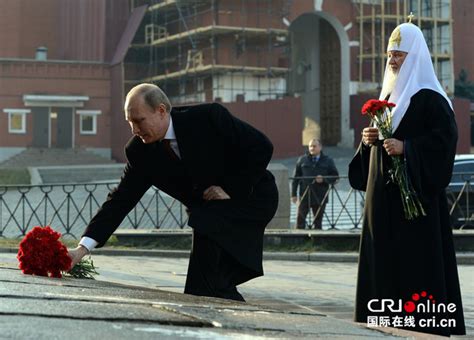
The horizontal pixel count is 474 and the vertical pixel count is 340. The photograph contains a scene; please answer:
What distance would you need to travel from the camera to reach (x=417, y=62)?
6.66m

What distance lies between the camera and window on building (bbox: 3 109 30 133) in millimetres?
54312

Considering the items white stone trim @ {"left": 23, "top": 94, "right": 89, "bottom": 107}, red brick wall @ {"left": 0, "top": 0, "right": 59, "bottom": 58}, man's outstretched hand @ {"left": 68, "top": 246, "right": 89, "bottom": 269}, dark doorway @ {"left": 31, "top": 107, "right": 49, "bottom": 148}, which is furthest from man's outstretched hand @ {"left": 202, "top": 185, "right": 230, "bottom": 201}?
red brick wall @ {"left": 0, "top": 0, "right": 59, "bottom": 58}

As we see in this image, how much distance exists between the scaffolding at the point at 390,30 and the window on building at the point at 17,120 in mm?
18588

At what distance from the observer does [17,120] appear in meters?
54.7

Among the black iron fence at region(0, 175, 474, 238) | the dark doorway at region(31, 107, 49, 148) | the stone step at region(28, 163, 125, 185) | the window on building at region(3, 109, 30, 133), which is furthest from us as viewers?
the dark doorway at region(31, 107, 49, 148)

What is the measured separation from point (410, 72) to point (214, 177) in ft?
5.15

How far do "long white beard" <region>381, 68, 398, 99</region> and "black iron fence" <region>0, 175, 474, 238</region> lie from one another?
10.2m

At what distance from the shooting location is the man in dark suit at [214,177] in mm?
5930

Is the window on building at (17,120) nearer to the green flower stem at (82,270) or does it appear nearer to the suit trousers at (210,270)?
the green flower stem at (82,270)

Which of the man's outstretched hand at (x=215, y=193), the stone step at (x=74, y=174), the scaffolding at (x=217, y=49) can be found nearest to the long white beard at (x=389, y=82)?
the man's outstretched hand at (x=215, y=193)

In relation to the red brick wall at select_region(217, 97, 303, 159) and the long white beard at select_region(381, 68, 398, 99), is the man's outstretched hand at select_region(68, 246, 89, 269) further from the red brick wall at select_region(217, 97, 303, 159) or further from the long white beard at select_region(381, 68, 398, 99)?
the red brick wall at select_region(217, 97, 303, 159)

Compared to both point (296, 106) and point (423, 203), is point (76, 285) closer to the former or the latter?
point (423, 203)

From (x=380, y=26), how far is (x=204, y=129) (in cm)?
5153

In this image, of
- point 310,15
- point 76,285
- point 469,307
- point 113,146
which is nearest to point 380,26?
point 310,15
